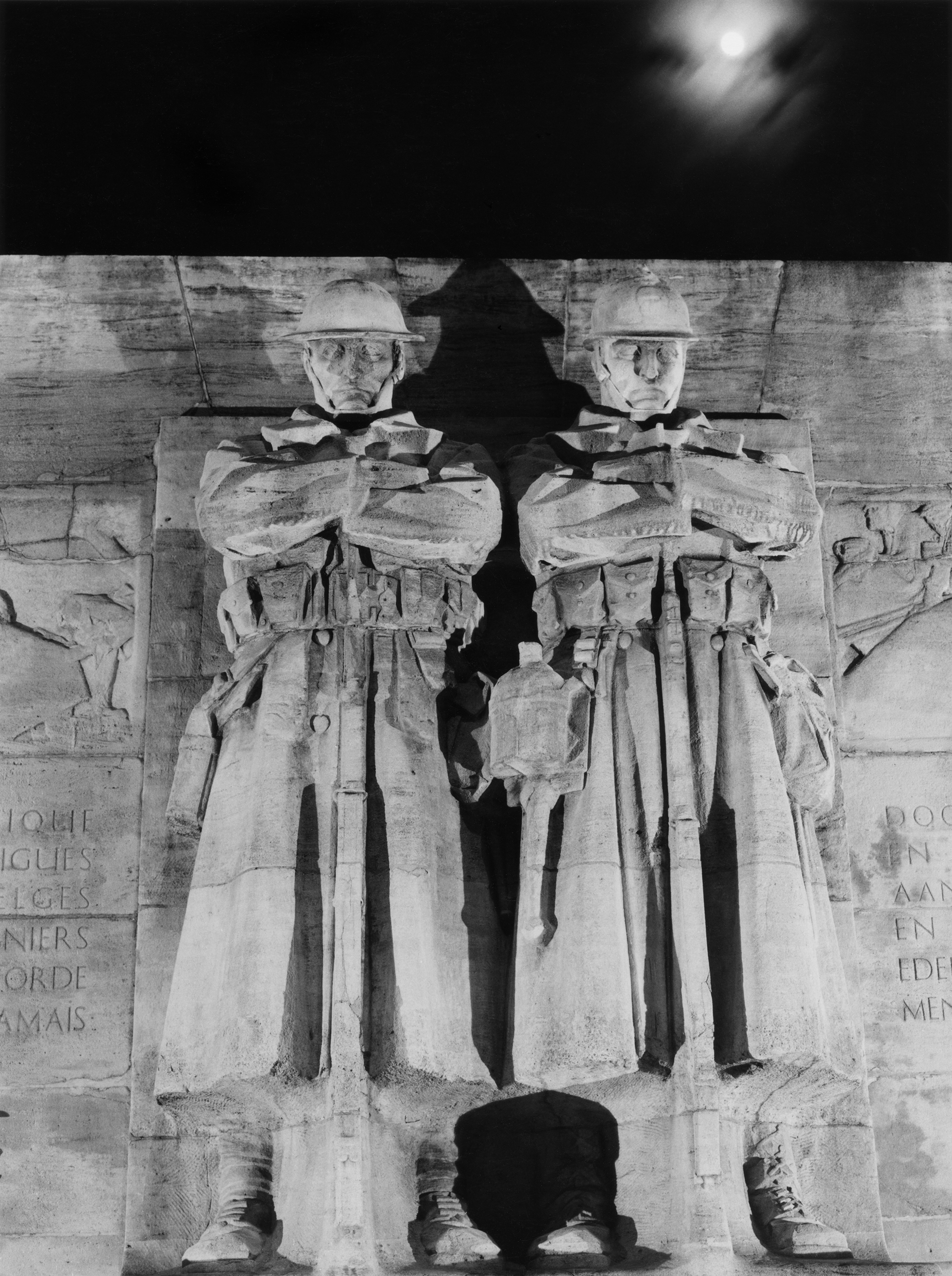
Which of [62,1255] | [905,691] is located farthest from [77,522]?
[905,691]

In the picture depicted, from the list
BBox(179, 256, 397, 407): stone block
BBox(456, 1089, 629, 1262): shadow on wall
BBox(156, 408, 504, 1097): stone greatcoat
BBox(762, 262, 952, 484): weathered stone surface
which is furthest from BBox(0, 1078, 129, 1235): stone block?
BBox(762, 262, 952, 484): weathered stone surface

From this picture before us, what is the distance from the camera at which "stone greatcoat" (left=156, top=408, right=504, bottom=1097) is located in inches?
440

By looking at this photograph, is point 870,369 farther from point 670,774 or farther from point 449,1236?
point 449,1236

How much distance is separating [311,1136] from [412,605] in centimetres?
255

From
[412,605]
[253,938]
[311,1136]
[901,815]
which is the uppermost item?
[412,605]

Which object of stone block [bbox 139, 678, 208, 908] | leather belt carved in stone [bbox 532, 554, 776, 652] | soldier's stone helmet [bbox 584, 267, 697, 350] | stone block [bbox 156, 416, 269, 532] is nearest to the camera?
leather belt carved in stone [bbox 532, 554, 776, 652]

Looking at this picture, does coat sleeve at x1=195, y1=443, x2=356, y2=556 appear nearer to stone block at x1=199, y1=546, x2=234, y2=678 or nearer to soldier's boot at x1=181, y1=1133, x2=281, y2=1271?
stone block at x1=199, y1=546, x2=234, y2=678

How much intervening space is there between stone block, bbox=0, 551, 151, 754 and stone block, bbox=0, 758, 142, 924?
12 centimetres

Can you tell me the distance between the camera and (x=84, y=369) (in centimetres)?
1344

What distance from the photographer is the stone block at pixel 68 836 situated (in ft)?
40.7

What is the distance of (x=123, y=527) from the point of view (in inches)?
524

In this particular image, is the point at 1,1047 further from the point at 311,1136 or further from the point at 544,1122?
the point at 544,1122

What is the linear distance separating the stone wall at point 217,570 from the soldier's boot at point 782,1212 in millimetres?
791

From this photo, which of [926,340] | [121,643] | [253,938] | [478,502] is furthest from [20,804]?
[926,340]
